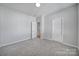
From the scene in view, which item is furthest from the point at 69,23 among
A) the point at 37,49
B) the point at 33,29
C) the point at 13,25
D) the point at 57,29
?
the point at 13,25

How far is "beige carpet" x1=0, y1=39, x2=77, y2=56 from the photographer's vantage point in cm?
182

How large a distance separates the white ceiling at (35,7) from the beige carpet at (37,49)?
32.4 inches

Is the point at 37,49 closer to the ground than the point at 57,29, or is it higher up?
closer to the ground

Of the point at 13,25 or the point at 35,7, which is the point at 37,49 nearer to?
the point at 13,25

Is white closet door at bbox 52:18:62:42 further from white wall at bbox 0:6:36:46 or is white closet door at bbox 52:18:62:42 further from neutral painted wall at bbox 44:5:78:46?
white wall at bbox 0:6:36:46

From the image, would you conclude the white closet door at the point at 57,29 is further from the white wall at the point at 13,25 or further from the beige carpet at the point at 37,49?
the white wall at the point at 13,25

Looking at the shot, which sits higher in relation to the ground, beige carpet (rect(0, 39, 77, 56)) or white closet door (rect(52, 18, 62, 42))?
white closet door (rect(52, 18, 62, 42))

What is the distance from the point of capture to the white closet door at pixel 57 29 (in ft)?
6.11

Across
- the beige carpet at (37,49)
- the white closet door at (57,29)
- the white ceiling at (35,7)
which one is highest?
the white ceiling at (35,7)

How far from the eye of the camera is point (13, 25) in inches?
72.9

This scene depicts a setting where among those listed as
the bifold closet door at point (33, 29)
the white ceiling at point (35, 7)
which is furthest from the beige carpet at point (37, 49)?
the white ceiling at point (35, 7)

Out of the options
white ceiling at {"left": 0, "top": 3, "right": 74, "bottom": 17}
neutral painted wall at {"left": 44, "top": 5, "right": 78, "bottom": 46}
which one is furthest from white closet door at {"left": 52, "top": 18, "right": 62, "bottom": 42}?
white ceiling at {"left": 0, "top": 3, "right": 74, "bottom": 17}

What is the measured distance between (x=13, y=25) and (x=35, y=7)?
2.64 feet

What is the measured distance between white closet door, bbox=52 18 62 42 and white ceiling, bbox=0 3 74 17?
32 cm
